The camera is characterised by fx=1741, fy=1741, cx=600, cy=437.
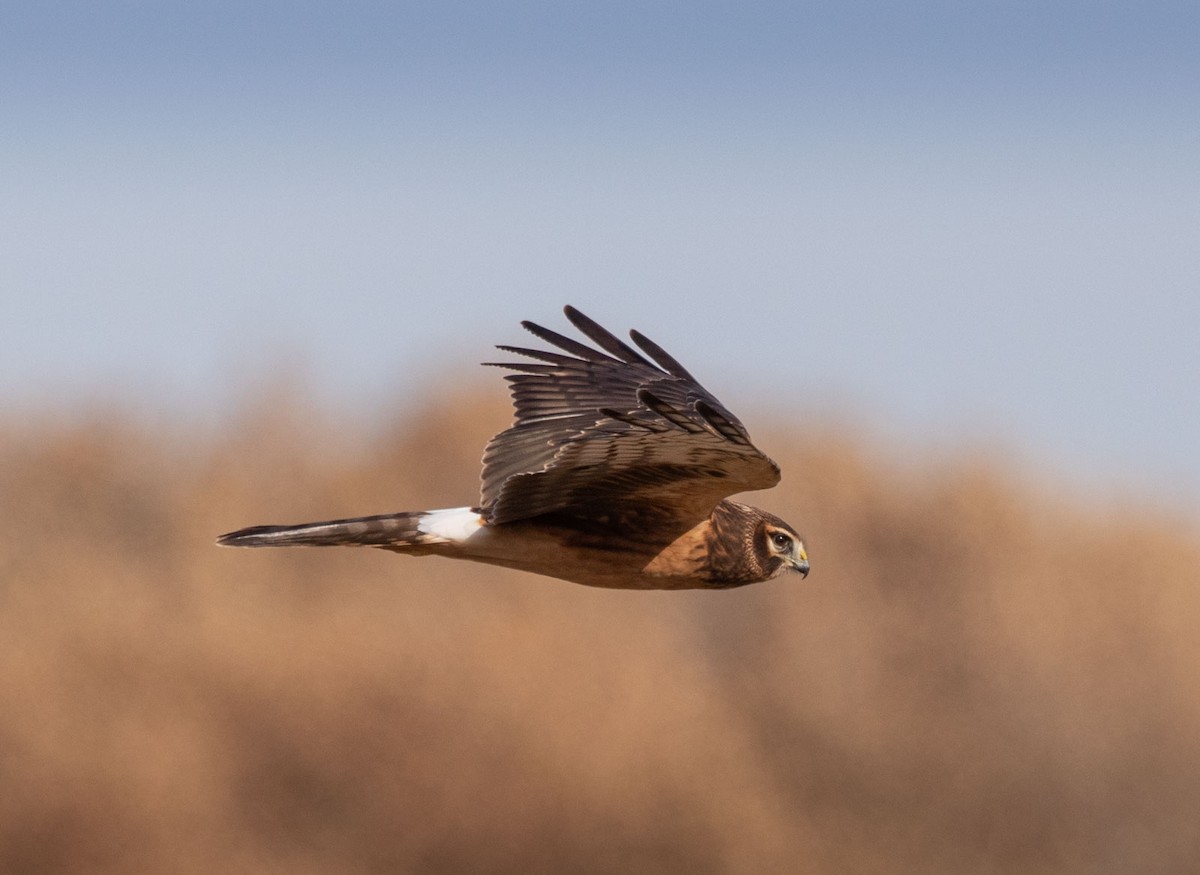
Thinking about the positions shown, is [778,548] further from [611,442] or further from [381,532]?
[381,532]

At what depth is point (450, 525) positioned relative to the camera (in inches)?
261

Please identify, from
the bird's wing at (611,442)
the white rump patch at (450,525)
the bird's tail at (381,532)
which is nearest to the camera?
the bird's wing at (611,442)

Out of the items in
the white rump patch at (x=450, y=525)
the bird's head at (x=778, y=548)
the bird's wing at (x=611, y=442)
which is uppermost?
the bird's wing at (x=611, y=442)

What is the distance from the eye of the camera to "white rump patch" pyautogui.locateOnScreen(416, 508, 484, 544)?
660 cm

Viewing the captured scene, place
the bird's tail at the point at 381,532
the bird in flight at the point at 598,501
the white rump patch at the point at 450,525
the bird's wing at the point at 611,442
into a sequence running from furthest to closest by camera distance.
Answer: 1. the white rump patch at the point at 450,525
2. the bird's tail at the point at 381,532
3. the bird in flight at the point at 598,501
4. the bird's wing at the point at 611,442

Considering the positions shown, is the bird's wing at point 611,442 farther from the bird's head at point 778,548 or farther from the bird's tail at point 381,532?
the bird's head at point 778,548

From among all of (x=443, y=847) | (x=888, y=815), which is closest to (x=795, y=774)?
(x=888, y=815)

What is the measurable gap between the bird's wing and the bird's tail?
5.4 inches

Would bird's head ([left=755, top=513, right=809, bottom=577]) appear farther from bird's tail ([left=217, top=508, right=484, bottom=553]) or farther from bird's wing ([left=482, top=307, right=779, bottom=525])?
bird's tail ([left=217, top=508, right=484, bottom=553])

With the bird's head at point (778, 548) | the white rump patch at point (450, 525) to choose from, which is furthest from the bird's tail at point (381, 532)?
the bird's head at point (778, 548)

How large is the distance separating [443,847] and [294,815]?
1648 millimetres

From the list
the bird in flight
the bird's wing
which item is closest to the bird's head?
the bird in flight

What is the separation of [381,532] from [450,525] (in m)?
0.26

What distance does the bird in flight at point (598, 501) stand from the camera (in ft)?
20.4
